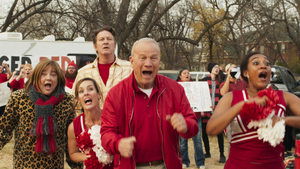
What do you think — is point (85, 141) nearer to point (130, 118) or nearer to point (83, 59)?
point (130, 118)

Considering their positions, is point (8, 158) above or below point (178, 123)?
below

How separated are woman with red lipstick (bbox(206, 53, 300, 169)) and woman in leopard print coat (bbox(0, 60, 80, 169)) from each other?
149 centimetres

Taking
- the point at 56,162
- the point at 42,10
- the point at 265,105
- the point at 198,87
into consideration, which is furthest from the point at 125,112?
the point at 42,10

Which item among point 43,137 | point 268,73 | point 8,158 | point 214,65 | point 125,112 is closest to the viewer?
point 125,112

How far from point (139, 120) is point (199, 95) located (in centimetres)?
651

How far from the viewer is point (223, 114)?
3.33 m

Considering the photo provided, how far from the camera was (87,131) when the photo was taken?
3.93 metres

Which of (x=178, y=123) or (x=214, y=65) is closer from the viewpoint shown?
(x=178, y=123)

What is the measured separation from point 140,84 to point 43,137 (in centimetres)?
122

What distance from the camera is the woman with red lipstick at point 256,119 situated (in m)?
3.24

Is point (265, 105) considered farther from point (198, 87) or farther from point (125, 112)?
point (198, 87)

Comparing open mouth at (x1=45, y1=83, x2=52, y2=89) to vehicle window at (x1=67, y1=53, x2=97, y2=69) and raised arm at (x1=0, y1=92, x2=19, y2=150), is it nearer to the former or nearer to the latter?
raised arm at (x1=0, y1=92, x2=19, y2=150)

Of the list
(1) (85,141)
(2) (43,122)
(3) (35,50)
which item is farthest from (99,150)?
(3) (35,50)

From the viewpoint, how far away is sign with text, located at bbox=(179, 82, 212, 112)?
367 inches
